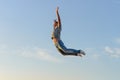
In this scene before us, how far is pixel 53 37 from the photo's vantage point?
59.8 meters

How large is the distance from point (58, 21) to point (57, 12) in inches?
52.7

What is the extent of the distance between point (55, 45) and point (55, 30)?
4.57 ft

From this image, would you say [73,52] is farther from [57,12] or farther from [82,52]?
[57,12]

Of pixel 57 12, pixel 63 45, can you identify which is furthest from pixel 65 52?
pixel 57 12

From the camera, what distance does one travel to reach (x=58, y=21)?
192 ft

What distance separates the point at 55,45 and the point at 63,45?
2.56 feet

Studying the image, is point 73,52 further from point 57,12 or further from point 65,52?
point 57,12

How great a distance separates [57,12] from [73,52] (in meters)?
4.51

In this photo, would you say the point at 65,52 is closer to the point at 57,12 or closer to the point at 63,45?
the point at 63,45

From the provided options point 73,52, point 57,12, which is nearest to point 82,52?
point 73,52

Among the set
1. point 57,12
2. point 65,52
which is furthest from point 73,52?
point 57,12

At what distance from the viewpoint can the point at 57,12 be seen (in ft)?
188

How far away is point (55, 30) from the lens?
59594 millimetres

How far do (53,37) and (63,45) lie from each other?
4.05ft
